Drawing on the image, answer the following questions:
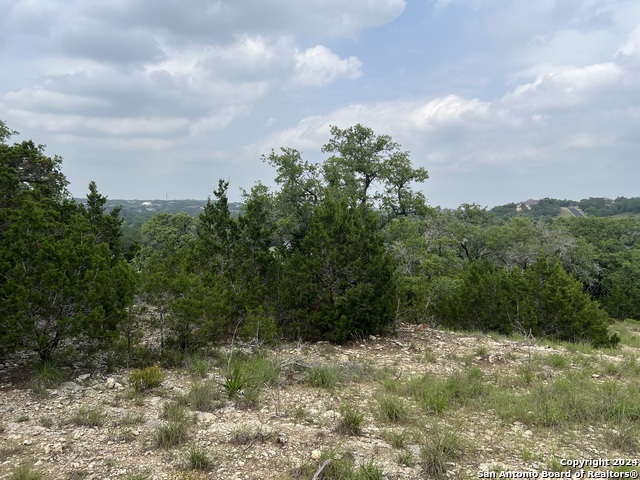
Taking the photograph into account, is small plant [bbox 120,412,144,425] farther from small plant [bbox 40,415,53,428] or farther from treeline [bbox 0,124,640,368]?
treeline [bbox 0,124,640,368]

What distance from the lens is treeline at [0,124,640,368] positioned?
588 centimetres

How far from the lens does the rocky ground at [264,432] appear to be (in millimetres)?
3820

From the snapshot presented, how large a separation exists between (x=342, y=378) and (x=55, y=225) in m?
5.67

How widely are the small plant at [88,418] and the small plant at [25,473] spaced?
37.9 inches

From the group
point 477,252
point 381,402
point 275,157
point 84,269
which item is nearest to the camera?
point 381,402

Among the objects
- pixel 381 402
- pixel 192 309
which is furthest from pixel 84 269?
pixel 381 402

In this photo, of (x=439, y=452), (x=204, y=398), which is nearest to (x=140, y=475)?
(x=204, y=398)

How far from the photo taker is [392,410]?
4.98 m

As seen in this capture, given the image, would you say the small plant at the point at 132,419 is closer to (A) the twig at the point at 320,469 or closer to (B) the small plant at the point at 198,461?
(B) the small plant at the point at 198,461

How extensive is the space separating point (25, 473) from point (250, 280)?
597 cm

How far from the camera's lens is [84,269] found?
6.19 meters

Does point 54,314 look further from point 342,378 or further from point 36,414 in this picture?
point 342,378

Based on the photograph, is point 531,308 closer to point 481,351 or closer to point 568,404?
point 481,351

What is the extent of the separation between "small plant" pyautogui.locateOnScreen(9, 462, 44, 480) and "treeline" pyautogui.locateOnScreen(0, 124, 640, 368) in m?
2.43
